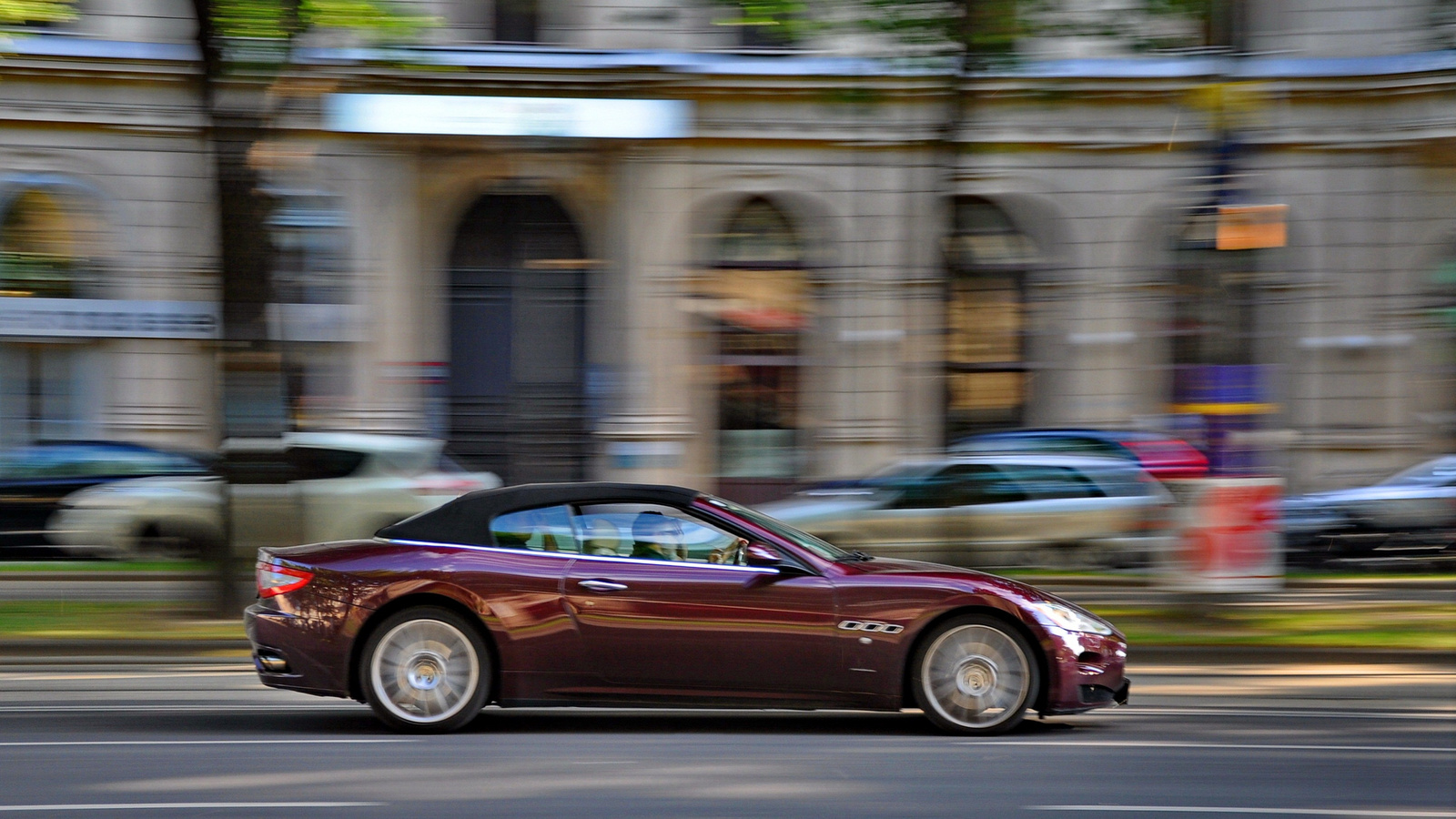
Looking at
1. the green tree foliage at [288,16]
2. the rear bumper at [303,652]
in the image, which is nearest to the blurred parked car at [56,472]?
the green tree foliage at [288,16]

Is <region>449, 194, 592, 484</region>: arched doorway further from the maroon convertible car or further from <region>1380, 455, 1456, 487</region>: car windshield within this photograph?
the maroon convertible car

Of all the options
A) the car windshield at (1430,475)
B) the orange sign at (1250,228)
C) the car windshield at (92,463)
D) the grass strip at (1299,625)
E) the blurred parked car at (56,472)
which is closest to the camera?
the grass strip at (1299,625)

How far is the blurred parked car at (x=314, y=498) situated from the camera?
564 inches

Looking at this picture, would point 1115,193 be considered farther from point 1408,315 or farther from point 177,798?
point 177,798

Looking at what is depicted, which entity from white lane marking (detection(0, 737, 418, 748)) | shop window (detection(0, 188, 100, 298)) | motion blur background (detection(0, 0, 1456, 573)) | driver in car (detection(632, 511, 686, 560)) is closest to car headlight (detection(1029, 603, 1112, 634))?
driver in car (detection(632, 511, 686, 560))

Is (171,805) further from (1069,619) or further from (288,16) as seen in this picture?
(288,16)

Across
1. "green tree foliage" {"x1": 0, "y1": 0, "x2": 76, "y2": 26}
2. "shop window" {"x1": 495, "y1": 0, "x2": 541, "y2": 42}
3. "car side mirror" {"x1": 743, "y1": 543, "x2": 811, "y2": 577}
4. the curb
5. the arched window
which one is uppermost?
"shop window" {"x1": 495, "y1": 0, "x2": 541, "y2": 42}

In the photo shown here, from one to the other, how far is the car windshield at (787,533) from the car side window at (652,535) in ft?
0.57

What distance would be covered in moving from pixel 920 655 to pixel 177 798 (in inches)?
129

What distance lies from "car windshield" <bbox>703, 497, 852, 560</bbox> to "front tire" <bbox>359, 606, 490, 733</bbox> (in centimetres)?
136

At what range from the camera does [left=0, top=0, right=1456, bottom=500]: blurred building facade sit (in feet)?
64.3

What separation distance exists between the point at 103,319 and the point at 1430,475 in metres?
16.5

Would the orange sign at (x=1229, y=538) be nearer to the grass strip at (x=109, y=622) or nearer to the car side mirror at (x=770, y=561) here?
the car side mirror at (x=770, y=561)

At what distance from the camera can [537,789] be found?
5.75m
